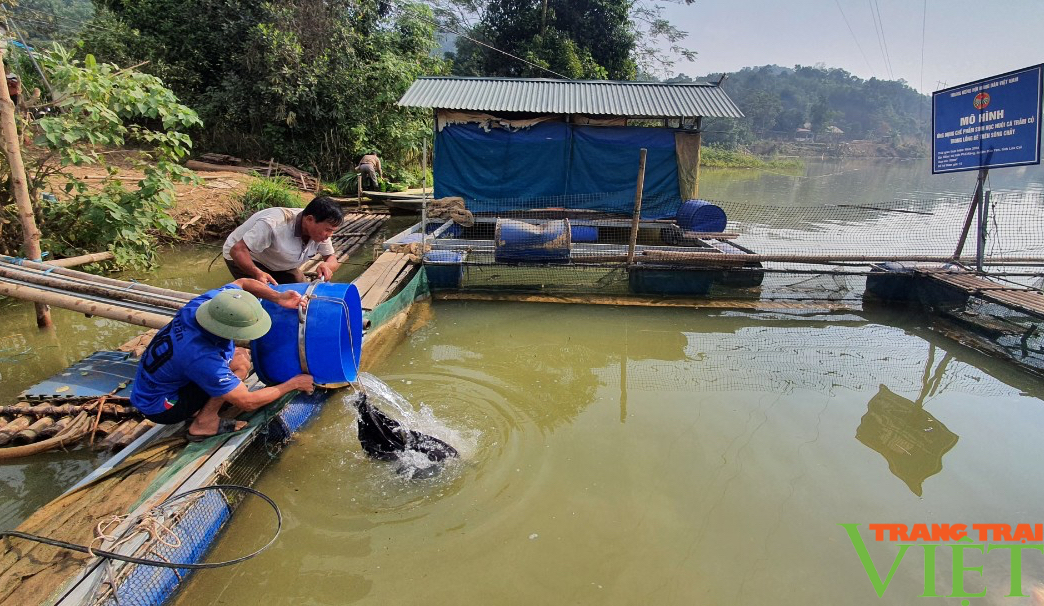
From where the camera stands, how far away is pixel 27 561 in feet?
7.16

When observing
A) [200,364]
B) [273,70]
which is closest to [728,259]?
[200,364]

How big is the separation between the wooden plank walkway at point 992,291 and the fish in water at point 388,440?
6.41 metres

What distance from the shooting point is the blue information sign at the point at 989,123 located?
19.6ft

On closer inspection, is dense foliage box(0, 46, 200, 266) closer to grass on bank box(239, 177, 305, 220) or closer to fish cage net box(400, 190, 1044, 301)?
grass on bank box(239, 177, 305, 220)

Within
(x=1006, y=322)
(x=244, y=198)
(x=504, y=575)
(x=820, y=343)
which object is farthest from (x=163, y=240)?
(x=1006, y=322)

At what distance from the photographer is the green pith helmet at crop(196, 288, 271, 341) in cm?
254

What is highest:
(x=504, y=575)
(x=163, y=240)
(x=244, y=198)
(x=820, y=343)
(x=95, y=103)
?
(x=95, y=103)

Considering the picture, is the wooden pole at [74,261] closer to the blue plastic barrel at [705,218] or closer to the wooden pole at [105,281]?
the wooden pole at [105,281]

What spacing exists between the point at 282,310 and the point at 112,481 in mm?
1196

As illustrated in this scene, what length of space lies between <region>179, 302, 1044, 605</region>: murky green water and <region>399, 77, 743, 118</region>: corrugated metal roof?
543cm

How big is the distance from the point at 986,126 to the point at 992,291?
6.81 feet

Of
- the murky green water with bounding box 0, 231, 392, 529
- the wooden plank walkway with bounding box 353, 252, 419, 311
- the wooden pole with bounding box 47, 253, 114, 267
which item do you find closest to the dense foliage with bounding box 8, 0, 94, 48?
the murky green water with bounding box 0, 231, 392, 529

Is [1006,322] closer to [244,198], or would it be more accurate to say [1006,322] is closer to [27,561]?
[27,561]

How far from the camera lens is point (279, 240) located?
392 centimetres
